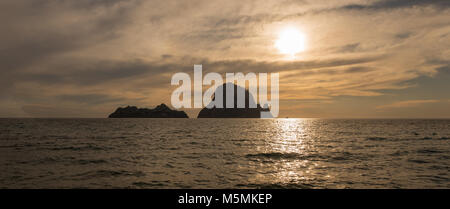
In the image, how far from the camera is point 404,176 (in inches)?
669

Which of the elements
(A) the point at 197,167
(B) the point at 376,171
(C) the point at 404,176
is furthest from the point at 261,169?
(C) the point at 404,176

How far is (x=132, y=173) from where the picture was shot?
17.5m

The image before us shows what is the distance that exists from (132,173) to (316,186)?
11743mm

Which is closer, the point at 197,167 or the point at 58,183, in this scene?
the point at 58,183

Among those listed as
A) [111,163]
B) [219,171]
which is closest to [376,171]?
[219,171]

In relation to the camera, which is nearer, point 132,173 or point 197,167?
point 132,173

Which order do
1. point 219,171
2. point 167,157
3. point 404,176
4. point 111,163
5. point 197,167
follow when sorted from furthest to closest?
point 167,157 → point 111,163 → point 197,167 → point 219,171 → point 404,176

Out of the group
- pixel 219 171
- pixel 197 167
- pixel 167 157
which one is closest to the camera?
pixel 219 171

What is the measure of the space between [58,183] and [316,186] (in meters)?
14.7
